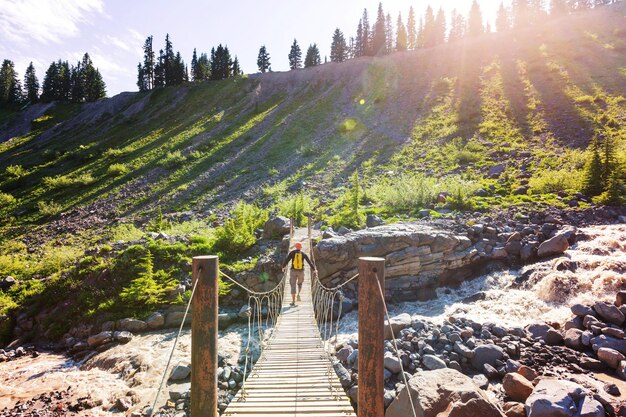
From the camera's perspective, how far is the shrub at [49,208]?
75.4 feet

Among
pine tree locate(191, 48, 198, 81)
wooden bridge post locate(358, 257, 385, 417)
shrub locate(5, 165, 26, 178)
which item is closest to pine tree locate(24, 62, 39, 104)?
pine tree locate(191, 48, 198, 81)

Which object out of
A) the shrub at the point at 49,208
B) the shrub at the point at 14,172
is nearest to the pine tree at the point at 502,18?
the shrub at the point at 49,208

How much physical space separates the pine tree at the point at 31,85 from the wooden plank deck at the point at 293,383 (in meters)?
91.8

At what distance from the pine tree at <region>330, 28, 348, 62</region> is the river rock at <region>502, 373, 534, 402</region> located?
219ft

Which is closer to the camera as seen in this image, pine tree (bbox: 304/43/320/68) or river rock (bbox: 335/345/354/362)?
river rock (bbox: 335/345/354/362)

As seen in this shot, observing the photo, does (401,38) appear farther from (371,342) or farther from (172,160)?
(371,342)

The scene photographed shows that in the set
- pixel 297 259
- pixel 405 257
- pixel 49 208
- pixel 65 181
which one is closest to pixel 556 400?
pixel 297 259

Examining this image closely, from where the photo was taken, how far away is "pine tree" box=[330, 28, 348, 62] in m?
63.0

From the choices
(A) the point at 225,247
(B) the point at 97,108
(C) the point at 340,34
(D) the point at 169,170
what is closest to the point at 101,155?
(D) the point at 169,170

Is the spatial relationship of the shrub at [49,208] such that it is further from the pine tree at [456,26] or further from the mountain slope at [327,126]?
the pine tree at [456,26]

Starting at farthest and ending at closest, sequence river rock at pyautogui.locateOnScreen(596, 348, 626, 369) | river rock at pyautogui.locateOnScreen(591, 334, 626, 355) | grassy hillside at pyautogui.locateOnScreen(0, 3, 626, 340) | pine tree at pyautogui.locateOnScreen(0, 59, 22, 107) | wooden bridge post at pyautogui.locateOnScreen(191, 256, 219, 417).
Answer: pine tree at pyautogui.locateOnScreen(0, 59, 22, 107) → grassy hillside at pyautogui.locateOnScreen(0, 3, 626, 340) → river rock at pyautogui.locateOnScreen(591, 334, 626, 355) → river rock at pyautogui.locateOnScreen(596, 348, 626, 369) → wooden bridge post at pyautogui.locateOnScreen(191, 256, 219, 417)

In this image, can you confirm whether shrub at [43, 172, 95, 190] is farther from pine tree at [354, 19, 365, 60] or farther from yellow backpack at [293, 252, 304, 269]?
pine tree at [354, 19, 365, 60]

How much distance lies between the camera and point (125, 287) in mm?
10102

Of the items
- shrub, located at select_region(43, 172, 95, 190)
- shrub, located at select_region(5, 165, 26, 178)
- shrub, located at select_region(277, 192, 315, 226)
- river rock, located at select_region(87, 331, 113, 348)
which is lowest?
river rock, located at select_region(87, 331, 113, 348)
